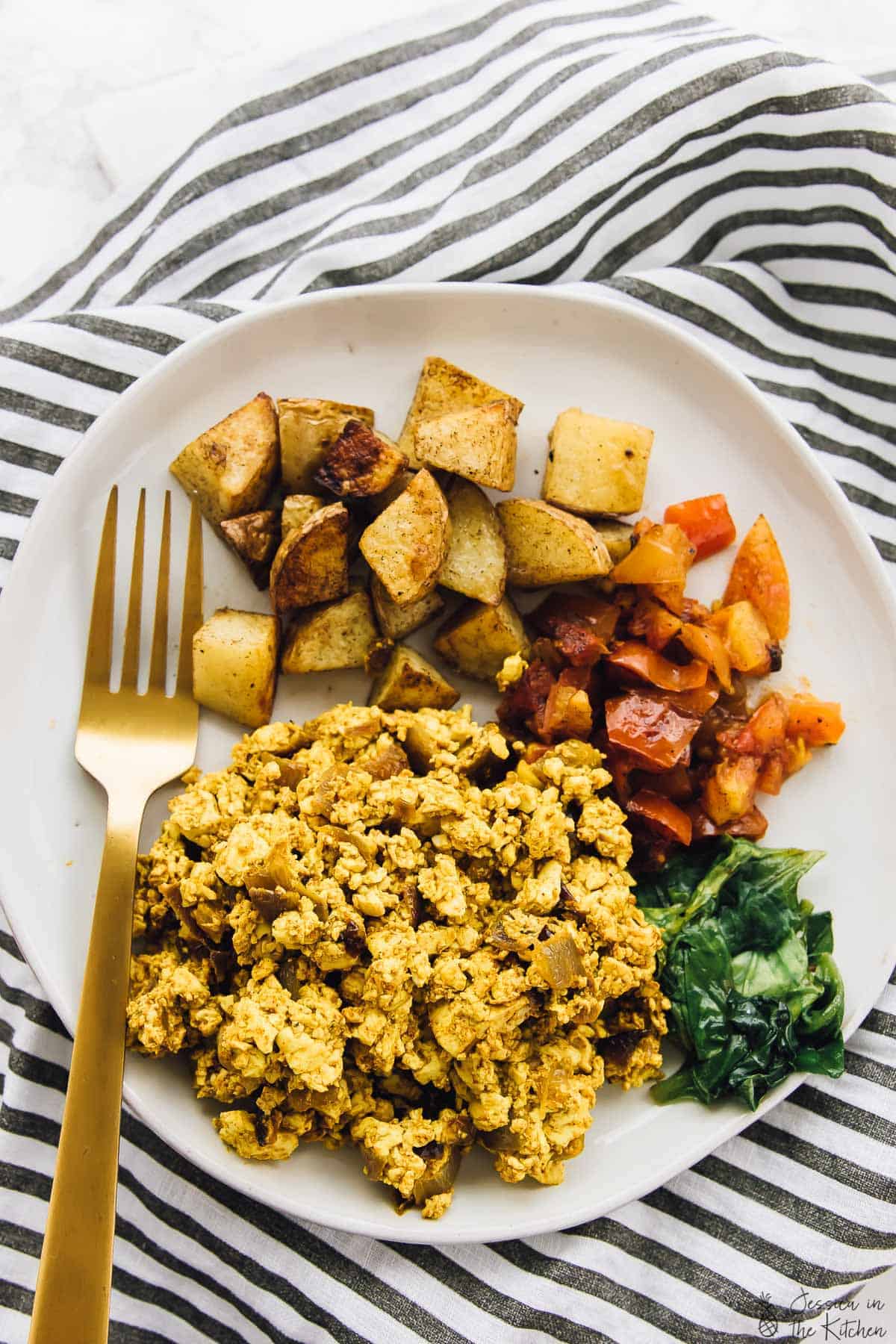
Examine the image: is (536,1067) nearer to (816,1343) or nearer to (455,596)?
(455,596)

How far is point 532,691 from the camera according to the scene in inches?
114

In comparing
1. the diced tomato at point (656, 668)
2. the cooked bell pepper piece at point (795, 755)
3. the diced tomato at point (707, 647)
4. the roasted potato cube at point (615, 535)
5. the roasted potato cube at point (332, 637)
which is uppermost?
the roasted potato cube at point (615, 535)

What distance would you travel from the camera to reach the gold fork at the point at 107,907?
2268 mm

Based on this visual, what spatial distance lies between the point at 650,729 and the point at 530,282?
143 centimetres

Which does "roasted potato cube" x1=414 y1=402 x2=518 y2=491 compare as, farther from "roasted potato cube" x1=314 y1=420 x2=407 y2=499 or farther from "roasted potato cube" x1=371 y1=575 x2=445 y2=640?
"roasted potato cube" x1=371 y1=575 x2=445 y2=640

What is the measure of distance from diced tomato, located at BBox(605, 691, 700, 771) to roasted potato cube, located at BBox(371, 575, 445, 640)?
1.75 ft

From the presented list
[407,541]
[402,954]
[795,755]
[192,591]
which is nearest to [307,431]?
[407,541]

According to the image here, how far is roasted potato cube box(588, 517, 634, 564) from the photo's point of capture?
3006 millimetres

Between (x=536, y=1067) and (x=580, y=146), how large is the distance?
2593 mm

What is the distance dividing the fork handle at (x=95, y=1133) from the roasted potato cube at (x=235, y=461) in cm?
81

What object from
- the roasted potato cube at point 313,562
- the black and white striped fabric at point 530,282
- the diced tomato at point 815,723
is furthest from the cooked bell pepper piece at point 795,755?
the roasted potato cube at point 313,562

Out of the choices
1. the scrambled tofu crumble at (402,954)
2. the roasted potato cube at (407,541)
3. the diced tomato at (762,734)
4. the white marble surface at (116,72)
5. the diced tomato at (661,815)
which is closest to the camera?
the scrambled tofu crumble at (402,954)

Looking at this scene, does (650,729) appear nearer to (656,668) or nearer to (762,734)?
(656,668)

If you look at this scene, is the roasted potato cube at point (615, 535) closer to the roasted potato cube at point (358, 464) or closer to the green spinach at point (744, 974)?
the roasted potato cube at point (358, 464)
